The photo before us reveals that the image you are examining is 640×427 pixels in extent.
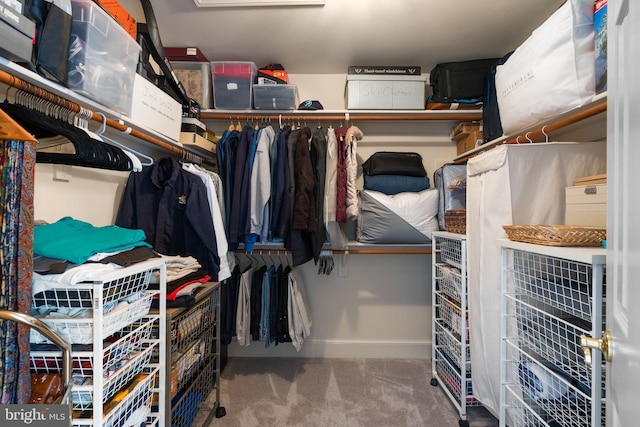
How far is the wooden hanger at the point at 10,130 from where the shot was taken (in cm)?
69

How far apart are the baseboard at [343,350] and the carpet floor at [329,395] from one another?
5cm

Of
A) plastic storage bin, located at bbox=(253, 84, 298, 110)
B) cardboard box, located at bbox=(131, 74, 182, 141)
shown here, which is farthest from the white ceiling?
cardboard box, located at bbox=(131, 74, 182, 141)

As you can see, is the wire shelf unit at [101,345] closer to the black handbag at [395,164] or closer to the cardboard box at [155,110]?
the cardboard box at [155,110]

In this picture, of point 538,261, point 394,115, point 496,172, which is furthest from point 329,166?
point 538,261

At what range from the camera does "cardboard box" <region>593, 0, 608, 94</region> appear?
3.20 ft

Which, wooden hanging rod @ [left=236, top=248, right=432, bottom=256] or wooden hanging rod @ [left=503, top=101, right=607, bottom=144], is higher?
wooden hanging rod @ [left=503, top=101, right=607, bottom=144]

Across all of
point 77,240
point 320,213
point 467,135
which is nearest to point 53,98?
point 77,240

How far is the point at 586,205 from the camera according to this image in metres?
1.08

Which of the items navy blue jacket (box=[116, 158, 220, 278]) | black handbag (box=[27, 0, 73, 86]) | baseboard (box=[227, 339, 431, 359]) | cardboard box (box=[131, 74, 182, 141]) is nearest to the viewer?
black handbag (box=[27, 0, 73, 86])

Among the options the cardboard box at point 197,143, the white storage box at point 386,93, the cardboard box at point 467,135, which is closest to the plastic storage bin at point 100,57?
the cardboard box at point 197,143

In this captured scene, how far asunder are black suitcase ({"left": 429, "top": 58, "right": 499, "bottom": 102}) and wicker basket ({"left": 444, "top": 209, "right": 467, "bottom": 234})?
0.85 m

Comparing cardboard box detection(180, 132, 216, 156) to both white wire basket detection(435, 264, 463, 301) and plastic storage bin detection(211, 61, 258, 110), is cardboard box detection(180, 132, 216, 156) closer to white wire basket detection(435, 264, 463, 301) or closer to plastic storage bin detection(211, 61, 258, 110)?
plastic storage bin detection(211, 61, 258, 110)

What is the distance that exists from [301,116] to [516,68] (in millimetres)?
1362

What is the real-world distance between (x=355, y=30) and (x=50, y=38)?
1.55 m
